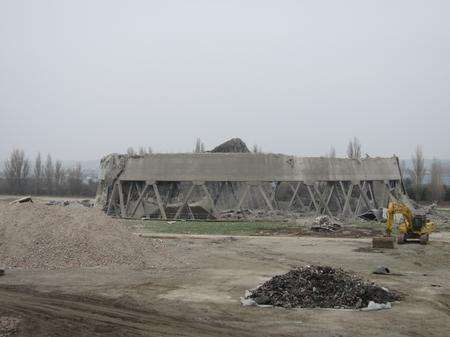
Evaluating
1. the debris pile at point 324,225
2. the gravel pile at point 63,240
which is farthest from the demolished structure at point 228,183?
the gravel pile at point 63,240

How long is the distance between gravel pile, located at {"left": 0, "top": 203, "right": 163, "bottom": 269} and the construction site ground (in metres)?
0.79

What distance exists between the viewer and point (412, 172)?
68875 millimetres

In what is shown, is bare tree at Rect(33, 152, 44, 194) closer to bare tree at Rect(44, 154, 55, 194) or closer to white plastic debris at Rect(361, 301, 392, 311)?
bare tree at Rect(44, 154, 55, 194)

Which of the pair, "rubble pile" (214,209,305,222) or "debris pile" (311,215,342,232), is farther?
"rubble pile" (214,209,305,222)

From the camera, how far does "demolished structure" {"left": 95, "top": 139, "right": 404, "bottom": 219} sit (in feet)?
118

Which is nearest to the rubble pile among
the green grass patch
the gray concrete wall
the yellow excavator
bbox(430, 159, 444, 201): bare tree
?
the green grass patch

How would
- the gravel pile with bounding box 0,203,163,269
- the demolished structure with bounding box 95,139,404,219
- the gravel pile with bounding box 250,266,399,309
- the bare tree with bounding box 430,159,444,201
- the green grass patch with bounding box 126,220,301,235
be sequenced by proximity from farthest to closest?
the bare tree with bounding box 430,159,444,201, the demolished structure with bounding box 95,139,404,219, the green grass patch with bounding box 126,220,301,235, the gravel pile with bounding box 0,203,163,269, the gravel pile with bounding box 250,266,399,309

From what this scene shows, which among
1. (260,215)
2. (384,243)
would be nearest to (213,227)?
(260,215)

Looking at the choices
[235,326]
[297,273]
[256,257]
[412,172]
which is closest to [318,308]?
[297,273]

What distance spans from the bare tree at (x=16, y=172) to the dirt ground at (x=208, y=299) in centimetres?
6639

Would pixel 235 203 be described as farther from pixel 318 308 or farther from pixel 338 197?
pixel 318 308

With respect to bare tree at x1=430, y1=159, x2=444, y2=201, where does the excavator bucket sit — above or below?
below

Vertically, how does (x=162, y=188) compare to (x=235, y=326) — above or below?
above

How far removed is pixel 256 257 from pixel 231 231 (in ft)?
29.9
